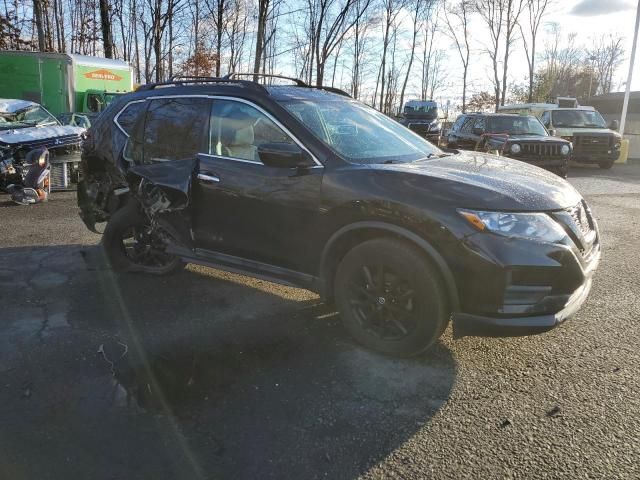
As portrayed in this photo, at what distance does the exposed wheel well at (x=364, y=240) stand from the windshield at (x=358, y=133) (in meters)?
0.53

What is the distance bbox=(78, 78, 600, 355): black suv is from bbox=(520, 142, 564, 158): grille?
29.3 ft

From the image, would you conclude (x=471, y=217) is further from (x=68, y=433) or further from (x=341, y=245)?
(x=68, y=433)

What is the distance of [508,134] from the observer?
13.2 m

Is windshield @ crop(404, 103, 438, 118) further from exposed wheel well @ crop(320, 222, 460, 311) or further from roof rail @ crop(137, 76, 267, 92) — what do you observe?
exposed wheel well @ crop(320, 222, 460, 311)

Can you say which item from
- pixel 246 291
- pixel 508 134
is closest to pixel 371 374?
pixel 246 291

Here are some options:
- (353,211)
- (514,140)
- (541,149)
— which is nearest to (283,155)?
(353,211)

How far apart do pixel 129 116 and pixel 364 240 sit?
2.82 metres

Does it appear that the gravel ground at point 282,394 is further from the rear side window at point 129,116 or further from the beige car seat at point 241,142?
the rear side window at point 129,116

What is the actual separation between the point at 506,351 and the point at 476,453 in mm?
1257

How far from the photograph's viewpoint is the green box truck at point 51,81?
1764 cm

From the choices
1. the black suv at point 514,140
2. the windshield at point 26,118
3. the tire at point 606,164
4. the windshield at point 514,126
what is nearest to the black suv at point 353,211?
the windshield at point 26,118

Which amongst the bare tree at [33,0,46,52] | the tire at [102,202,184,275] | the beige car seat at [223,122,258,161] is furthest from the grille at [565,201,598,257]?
the bare tree at [33,0,46,52]

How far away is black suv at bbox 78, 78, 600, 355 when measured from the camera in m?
3.04

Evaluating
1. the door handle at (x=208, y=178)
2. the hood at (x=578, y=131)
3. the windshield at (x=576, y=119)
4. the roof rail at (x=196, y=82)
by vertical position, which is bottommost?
the door handle at (x=208, y=178)
